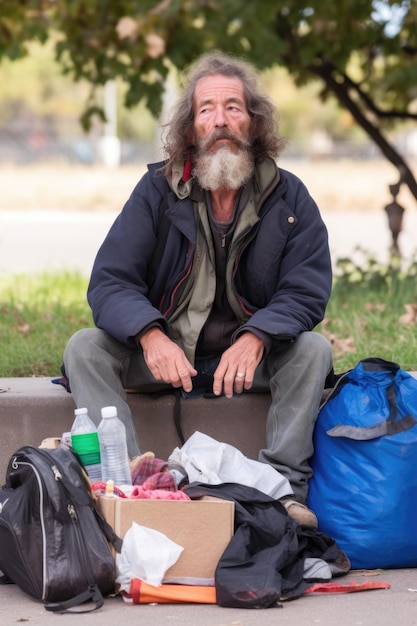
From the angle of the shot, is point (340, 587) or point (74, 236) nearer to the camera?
point (340, 587)

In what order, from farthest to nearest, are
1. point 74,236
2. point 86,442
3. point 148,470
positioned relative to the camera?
point 74,236 < point 148,470 < point 86,442

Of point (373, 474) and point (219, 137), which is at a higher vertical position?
point (219, 137)

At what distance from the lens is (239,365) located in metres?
4.23

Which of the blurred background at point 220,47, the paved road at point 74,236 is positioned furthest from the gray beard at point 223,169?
the paved road at point 74,236

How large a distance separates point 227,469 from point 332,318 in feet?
8.91

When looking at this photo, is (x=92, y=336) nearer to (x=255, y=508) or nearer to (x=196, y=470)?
(x=196, y=470)

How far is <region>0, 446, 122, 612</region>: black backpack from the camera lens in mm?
3588

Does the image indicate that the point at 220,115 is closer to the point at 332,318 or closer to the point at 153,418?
the point at 153,418

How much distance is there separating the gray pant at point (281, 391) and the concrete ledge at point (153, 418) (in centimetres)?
27

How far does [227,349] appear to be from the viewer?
4418mm

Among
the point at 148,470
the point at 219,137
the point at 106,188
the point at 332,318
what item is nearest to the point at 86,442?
the point at 148,470

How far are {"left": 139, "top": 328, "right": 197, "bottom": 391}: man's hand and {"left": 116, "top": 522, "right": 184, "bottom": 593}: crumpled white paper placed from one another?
2.28 ft

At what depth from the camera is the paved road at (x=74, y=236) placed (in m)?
12.8

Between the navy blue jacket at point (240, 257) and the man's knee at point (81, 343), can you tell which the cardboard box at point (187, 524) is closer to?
the man's knee at point (81, 343)
